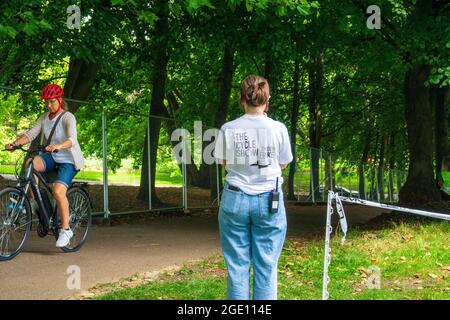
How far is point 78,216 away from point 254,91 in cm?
452

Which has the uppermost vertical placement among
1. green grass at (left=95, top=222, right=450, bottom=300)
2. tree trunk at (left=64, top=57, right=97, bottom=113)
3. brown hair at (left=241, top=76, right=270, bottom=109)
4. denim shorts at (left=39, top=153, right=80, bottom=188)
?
tree trunk at (left=64, top=57, right=97, bottom=113)

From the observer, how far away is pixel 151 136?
49.2 feet

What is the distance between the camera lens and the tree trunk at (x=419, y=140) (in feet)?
56.5

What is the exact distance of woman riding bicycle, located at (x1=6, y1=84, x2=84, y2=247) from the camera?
25.5 feet

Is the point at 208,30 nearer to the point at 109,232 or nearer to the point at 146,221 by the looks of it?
the point at 146,221

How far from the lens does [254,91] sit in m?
4.72

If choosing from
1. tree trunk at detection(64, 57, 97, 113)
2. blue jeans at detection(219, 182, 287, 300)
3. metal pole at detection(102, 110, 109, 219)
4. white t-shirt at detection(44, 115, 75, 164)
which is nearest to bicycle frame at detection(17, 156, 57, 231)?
white t-shirt at detection(44, 115, 75, 164)

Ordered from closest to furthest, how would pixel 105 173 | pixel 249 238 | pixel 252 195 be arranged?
pixel 252 195 → pixel 249 238 → pixel 105 173

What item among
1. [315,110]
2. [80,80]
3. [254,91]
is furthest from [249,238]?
[315,110]

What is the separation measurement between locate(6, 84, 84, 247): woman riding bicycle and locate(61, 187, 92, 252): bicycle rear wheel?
1.39 ft

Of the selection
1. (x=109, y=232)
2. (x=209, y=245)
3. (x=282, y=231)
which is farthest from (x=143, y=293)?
(x=109, y=232)

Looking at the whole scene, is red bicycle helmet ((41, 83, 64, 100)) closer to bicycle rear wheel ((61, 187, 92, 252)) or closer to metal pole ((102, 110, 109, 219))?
bicycle rear wheel ((61, 187, 92, 252))

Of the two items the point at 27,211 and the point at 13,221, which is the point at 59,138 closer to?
the point at 27,211
